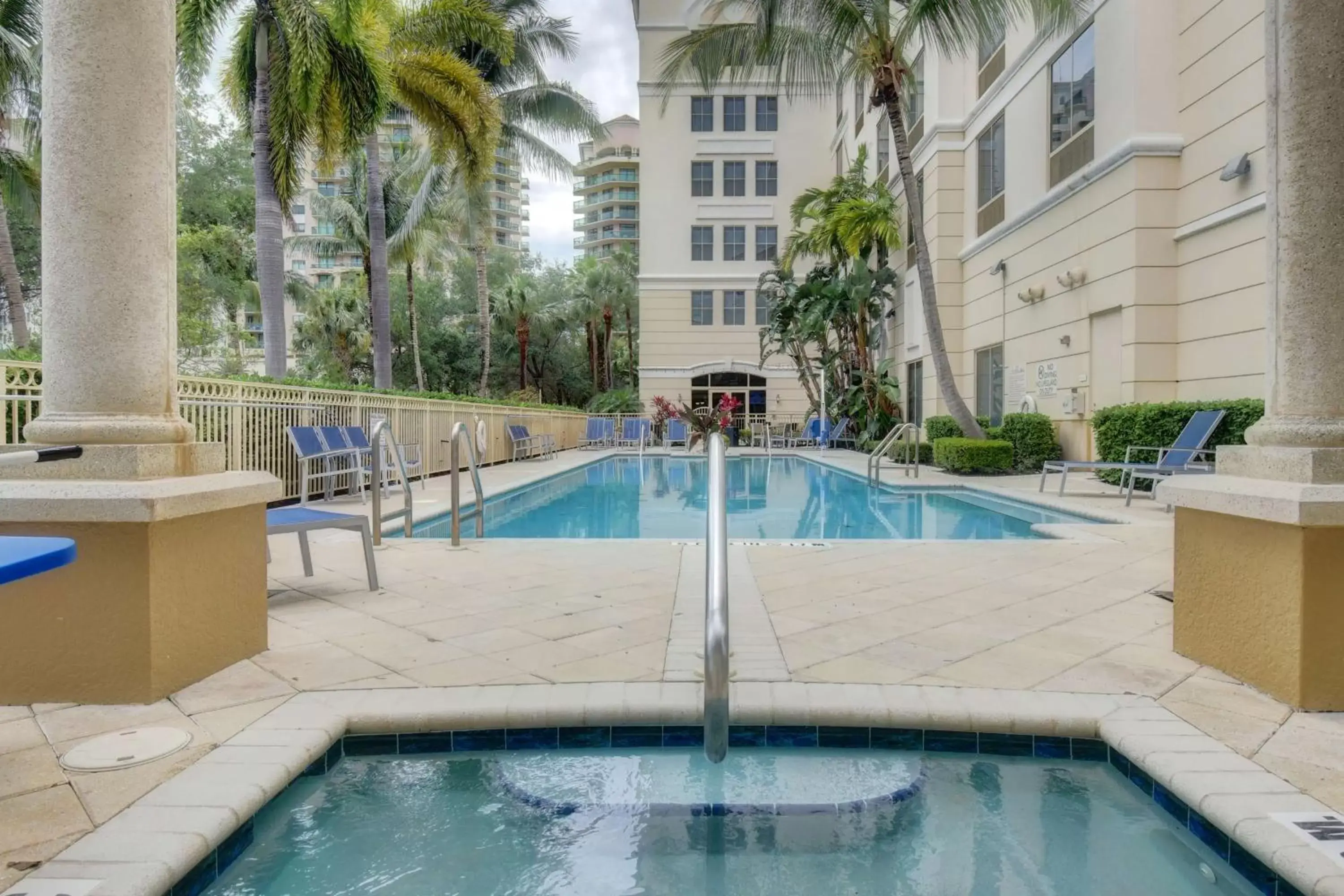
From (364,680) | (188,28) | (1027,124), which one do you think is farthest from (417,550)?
(1027,124)

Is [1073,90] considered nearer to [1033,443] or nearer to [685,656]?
[1033,443]

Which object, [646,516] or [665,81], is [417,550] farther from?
[665,81]

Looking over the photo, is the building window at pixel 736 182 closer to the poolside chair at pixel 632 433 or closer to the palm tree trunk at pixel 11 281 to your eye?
the poolside chair at pixel 632 433

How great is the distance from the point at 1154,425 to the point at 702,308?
19671 mm

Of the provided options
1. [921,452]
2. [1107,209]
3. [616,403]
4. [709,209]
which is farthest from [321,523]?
[616,403]

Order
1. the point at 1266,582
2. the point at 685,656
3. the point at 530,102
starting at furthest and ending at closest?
the point at 530,102 → the point at 685,656 → the point at 1266,582

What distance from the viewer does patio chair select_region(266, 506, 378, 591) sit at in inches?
157

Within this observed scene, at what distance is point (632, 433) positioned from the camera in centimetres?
2408

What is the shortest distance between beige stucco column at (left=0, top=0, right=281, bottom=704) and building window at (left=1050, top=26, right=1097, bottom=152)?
12.3 metres

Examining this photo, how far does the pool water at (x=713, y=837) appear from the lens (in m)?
1.88

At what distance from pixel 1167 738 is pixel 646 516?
6924 millimetres

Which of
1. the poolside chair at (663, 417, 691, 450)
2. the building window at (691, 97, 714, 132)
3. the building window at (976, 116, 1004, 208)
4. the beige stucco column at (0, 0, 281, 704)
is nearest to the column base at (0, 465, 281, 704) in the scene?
the beige stucco column at (0, 0, 281, 704)

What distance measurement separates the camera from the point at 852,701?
101 inches

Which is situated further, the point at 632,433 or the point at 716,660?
the point at 632,433
